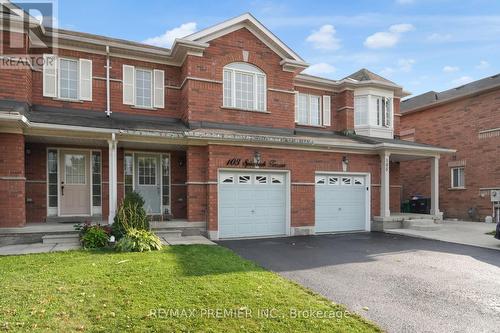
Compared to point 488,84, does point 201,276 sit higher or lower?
lower

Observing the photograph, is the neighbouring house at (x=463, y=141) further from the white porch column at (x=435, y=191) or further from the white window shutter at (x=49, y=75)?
the white window shutter at (x=49, y=75)

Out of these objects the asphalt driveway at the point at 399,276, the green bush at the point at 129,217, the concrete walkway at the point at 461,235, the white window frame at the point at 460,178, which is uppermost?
the white window frame at the point at 460,178

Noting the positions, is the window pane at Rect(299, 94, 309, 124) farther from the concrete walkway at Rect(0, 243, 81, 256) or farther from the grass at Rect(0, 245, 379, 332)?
the concrete walkway at Rect(0, 243, 81, 256)

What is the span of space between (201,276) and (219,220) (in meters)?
5.01

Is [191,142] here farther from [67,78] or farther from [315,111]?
[315,111]

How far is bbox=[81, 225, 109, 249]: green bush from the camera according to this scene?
873 cm

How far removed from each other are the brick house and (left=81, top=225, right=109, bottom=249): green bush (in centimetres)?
116

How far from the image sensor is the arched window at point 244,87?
12.7 meters

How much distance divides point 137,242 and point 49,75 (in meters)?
7.00

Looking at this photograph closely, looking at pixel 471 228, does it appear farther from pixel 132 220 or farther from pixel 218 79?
pixel 132 220

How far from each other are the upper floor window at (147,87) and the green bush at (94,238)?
17.5 feet

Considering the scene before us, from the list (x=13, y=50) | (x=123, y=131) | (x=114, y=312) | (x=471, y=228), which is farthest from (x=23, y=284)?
(x=471, y=228)

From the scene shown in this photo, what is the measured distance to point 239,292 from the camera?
5332 mm

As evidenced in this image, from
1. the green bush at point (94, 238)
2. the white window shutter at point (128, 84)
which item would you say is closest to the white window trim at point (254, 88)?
the white window shutter at point (128, 84)
